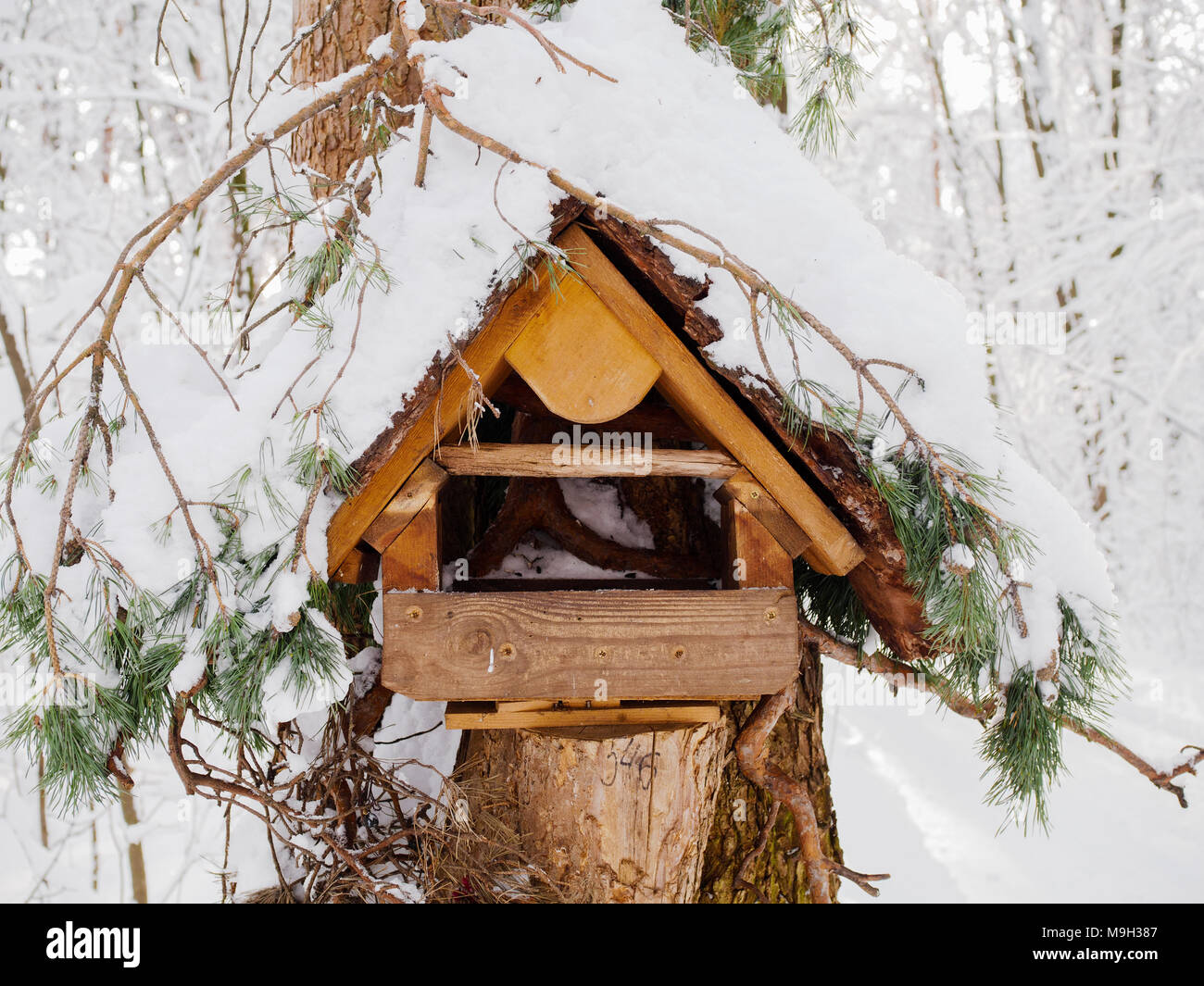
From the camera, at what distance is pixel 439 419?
1.36 metres

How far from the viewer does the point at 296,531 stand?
128cm

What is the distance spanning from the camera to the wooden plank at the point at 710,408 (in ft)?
4.55

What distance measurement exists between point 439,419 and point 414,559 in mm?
254

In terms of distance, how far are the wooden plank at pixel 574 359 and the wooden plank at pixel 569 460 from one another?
86 mm

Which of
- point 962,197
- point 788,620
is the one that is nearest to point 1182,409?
point 962,197

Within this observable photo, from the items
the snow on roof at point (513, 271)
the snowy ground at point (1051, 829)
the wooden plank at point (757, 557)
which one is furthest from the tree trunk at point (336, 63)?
the snowy ground at point (1051, 829)

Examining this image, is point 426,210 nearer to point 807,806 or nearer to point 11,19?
point 807,806

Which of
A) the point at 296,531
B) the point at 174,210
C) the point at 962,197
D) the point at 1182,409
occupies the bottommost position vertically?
the point at 296,531

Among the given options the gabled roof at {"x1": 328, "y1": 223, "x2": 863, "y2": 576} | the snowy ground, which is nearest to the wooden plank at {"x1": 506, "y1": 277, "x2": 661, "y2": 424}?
the gabled roof at {"x1": 328, "y1": 223, "x2": 863, "y2": 576}

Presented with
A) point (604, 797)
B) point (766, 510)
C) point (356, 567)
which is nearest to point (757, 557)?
point (766, 510)

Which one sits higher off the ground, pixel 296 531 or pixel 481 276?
pixel 481 276

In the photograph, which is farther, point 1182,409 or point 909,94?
point 909,94

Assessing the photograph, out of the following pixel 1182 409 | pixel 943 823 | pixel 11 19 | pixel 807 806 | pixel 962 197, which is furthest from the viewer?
pixel 962 197

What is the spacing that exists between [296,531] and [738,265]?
2.55 feet
